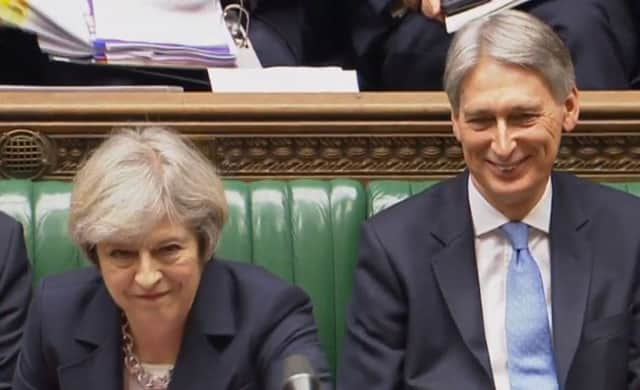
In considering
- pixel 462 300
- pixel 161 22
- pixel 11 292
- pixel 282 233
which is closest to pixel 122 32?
pixel 161 22

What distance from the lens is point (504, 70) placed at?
2.07 metres

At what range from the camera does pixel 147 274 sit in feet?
6.37

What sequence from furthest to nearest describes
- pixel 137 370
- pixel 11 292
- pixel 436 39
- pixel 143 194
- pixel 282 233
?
1. pixel 436 39
2. pixel 282 233
3. pixel 11 292
4. pixel 137 370
5. pixel 143 194

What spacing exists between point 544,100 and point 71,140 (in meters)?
0.81

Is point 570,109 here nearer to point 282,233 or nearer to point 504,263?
point 504,263

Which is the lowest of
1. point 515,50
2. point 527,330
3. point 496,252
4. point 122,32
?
point 527,330

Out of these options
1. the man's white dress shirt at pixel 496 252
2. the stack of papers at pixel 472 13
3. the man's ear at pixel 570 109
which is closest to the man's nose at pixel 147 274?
the man's white dress shirt at pixel 496 252

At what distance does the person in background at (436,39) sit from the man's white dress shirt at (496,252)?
1.85ft

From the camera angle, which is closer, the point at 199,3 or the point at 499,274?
the point at 499,274

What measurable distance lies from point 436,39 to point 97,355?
3.45ft

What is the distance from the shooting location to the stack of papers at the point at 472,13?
2543 millimetres

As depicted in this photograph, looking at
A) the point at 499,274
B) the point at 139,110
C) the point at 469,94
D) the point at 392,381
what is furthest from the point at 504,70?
the point at 139,110

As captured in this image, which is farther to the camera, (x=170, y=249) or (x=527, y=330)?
(x=527, y=330)

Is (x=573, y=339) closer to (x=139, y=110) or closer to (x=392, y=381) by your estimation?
(x=392, y=381)
